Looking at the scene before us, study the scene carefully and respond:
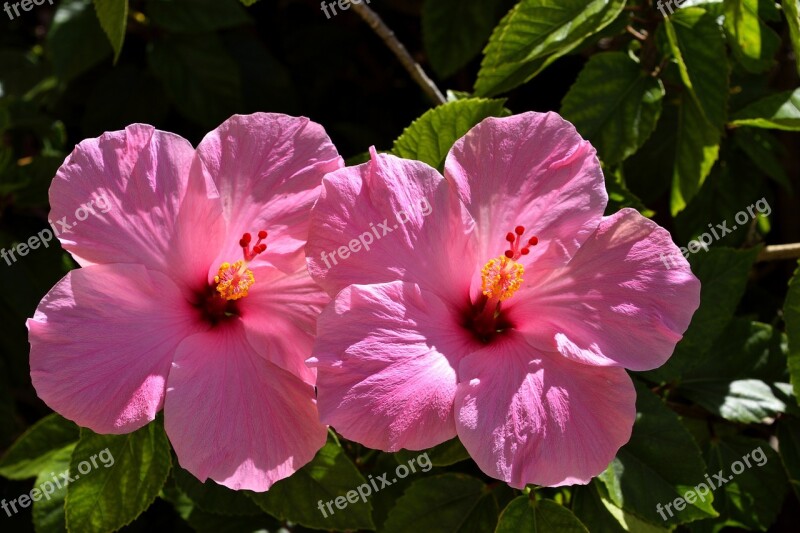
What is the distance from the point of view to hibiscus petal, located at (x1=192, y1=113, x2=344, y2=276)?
1.29 m

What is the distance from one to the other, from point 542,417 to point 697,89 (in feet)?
2.46

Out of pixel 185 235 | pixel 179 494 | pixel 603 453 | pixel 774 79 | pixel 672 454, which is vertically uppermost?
pixel 185 235

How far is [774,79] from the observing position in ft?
7.38

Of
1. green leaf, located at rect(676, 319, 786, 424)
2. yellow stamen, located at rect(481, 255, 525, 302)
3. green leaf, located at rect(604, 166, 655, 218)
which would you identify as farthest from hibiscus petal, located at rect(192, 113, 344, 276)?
green leaf, located at rect(676, 319, 786, 424)

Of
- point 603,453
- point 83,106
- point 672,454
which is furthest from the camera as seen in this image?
point 83,106

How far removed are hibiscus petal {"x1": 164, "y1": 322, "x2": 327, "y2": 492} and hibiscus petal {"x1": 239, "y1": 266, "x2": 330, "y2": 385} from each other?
0.02 meters

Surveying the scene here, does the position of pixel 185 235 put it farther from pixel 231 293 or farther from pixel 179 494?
pixel 179 494

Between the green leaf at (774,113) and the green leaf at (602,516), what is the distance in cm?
75

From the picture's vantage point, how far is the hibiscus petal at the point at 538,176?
4.14 feet

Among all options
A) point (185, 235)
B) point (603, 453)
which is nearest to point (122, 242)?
point (185, 235)

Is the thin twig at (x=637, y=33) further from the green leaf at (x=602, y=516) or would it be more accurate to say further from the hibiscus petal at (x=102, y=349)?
the hibiscus petal at (x=102, y=349)

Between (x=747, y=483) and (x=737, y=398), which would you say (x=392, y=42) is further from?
(x=747, y=483)

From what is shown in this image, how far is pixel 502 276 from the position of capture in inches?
50.0

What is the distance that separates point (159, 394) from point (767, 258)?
1255 mm
